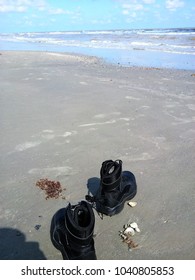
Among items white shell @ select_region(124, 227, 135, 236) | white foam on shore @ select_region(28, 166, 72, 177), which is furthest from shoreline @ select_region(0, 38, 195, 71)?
white shell @ select_region(124, 227, 135, 236)

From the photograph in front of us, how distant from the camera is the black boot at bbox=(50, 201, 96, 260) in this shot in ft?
9.57

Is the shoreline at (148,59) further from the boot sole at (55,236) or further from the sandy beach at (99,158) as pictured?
the boot sole at (55,236)

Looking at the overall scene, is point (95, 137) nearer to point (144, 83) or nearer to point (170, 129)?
point (170, 129)

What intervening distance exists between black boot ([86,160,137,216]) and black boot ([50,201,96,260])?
62 centimetres

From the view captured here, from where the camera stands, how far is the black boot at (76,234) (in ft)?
9.57

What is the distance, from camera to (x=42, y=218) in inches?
147

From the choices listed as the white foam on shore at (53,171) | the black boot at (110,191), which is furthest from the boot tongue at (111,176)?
the white foam on shore at (53,171)

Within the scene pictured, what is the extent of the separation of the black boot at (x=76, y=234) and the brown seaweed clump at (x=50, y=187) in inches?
38.1

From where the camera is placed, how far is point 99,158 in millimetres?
5250

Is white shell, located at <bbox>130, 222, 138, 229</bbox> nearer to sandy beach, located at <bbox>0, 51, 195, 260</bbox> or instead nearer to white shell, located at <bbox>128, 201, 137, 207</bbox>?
sandy beach, located at <bbox>0, 51, 195, 260</bbox>

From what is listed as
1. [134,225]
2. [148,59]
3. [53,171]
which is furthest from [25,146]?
[148,59]

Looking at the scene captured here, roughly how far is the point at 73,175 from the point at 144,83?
7990 mm
